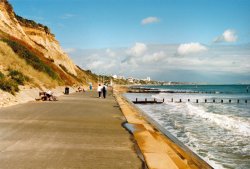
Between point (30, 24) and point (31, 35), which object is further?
point (30, 24)

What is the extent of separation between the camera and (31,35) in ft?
260

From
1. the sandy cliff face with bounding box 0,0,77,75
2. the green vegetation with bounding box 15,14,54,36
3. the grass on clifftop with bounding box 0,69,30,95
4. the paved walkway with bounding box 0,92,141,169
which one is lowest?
the paved walkway with bounding box 0,92,141,169

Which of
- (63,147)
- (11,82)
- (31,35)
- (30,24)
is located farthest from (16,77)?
(30,24)

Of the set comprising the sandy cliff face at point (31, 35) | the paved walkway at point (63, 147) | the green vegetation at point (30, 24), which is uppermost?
the green vegetation at point (30, 24)

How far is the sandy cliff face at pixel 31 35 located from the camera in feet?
186

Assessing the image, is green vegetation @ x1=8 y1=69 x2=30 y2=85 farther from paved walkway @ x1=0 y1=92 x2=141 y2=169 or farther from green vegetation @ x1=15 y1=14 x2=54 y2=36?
green vegetation @ x1=15 y1=14 x2=54 y2=36

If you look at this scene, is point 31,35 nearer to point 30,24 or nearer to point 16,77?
point 30,24

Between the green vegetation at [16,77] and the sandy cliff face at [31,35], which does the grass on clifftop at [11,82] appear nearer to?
the green vegetation at [16,77]

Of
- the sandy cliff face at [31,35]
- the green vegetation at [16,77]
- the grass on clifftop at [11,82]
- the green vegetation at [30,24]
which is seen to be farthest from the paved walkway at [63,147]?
the green vegetation at [30,24]

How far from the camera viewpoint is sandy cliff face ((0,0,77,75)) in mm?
56688

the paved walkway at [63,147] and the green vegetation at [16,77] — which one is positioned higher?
the green vegetation at [16,77]

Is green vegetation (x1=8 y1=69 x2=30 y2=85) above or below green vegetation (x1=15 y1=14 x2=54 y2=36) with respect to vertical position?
below

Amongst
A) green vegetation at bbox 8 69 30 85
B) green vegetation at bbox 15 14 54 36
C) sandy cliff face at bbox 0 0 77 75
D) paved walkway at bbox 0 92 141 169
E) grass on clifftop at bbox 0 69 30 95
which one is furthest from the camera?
green vegetation at bbox 15 14 54 36

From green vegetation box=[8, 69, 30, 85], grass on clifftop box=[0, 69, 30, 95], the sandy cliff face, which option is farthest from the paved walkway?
the sandy cliff face
